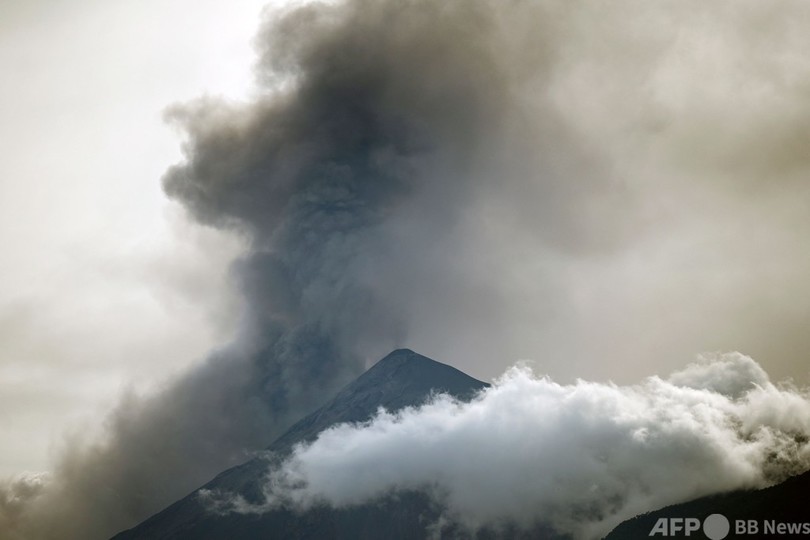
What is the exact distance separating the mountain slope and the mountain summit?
3753cm

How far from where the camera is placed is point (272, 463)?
14862 centimetres

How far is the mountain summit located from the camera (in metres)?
141

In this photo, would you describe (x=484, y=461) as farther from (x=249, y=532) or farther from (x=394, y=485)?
(x=249, y=532)

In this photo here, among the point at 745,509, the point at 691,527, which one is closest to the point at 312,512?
the point at 691,527

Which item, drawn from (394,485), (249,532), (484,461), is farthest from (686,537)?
(249,532)

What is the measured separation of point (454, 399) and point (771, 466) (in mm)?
63378

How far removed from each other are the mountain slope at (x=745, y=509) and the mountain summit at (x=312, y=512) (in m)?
37.5

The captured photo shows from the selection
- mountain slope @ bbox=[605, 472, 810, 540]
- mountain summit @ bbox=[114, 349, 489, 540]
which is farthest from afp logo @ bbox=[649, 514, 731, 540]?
mountain summit @ bbox=[114, 349, 489, 540]

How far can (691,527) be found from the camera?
488 ft

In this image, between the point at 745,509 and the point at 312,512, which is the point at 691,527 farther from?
the point at 312,512

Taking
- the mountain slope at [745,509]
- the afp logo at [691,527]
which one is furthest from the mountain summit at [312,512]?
the afp logo at [691,527]

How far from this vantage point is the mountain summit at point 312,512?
141m

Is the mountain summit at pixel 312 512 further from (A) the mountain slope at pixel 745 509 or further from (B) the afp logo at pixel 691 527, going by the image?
(B) the afp logo at pixel 691 527

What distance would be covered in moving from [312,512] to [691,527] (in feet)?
220
